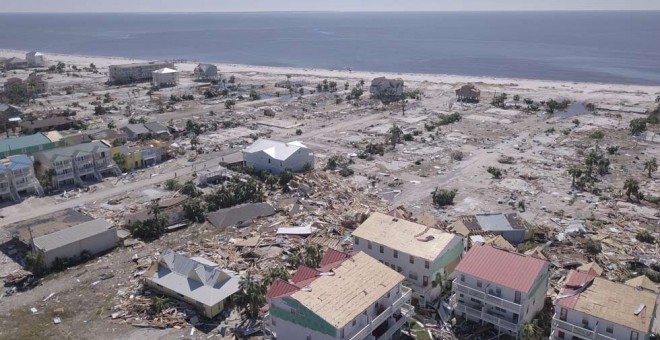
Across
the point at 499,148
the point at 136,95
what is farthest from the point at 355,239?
the point at 136,95

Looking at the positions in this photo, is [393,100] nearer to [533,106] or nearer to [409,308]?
[533,106]

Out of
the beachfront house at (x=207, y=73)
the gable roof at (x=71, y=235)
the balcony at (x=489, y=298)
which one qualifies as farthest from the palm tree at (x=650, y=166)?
the beachfront house at (x=207, y=73)

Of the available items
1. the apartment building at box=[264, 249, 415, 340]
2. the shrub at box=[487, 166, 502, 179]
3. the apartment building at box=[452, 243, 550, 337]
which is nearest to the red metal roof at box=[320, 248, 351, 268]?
the apartment building at box=[264, 249, 415, 340]

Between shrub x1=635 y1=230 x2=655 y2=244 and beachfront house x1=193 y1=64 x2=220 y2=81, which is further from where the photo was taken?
beachfront house x1=193 y1=64 x2=220 y2=81

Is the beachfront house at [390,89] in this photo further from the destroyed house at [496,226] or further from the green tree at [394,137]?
the destroyed house at [496,226]

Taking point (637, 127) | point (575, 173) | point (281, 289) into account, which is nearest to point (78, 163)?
point (281, 289)

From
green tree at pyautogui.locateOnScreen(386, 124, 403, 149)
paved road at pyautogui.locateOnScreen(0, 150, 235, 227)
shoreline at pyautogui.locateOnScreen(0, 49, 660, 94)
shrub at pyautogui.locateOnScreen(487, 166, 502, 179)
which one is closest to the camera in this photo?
paved road at pyautogui.locateOnScreen(0, 150, 235, 227)

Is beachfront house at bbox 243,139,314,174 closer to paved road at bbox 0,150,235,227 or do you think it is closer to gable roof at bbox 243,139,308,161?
gable roof at bbox 243,139,308,161

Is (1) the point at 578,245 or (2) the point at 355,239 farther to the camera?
(1) the point at 578,245
